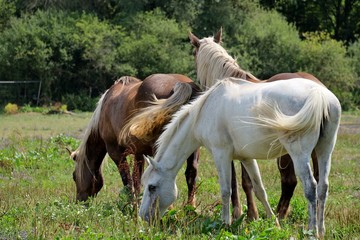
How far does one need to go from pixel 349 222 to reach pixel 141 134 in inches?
102

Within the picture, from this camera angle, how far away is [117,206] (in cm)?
741

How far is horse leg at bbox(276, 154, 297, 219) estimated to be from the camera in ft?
26.3

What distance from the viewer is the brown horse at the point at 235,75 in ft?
25.5

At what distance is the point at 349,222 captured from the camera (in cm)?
699

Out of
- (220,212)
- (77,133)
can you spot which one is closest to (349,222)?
(220,212)

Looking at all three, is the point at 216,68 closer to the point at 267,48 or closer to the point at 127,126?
Answer: the point at 127,126

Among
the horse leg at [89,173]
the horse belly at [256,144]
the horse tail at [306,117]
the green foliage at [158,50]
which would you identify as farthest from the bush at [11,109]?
the horse tail at [306,117]

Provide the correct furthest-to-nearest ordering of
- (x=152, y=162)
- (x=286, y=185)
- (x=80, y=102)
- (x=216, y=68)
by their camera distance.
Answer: (x=80, y=102) < (x=216, y=68) < (x=286, y=185) < (x=152, y=162)

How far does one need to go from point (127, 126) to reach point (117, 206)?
1.08m

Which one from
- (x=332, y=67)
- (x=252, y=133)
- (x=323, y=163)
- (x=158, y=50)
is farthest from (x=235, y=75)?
(x=332, y=67)

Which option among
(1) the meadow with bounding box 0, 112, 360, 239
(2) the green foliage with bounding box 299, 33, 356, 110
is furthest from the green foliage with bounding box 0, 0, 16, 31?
(1) the meadow with bounding box 0, 112, 360, 239

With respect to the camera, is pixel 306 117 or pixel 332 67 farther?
pixel 332 67

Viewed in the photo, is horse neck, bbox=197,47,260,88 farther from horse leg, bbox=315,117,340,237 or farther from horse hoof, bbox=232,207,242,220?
horse leg, bbox=315,117,340,237

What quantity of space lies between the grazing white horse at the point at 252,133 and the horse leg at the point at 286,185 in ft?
2.22
